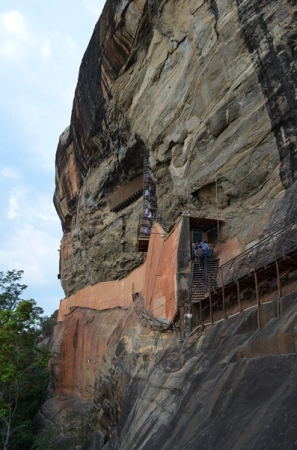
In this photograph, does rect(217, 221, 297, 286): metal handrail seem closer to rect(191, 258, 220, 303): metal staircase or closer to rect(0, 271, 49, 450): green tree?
rect(191, 258, 220, 303): metal staircase

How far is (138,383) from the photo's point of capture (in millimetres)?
12062

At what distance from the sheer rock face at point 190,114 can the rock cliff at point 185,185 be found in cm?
5

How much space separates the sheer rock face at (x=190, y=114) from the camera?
13.0 meters

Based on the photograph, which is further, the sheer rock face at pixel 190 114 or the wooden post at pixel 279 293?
the sheer rock face at pixel 190 114

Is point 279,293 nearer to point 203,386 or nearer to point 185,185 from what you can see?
point 203,386

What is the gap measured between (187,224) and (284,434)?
981 cm

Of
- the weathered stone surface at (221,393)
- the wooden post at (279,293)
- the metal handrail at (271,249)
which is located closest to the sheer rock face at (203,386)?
the weathered stone surface at (221,393)

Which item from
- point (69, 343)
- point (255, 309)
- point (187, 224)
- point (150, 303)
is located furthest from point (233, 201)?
point (69, 343)

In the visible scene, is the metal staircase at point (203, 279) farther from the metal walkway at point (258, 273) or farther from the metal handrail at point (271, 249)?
the metal handrail at point (271, 249)

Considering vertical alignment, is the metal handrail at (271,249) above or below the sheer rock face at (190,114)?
below

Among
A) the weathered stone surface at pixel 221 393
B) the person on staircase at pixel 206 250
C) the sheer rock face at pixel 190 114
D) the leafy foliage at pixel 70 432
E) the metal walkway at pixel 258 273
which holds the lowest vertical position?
the leafy foliage at pixel 70 432

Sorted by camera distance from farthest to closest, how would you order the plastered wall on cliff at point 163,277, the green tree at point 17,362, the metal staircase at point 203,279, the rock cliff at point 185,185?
the green tree at point 17,362, the plastered wall on cliff at point 163,277, the metal staircase at point 203,279, the rock cliff at point 185,185

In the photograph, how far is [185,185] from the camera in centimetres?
1653

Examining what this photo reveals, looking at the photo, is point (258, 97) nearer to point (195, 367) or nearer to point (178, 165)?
point (178, 165)
